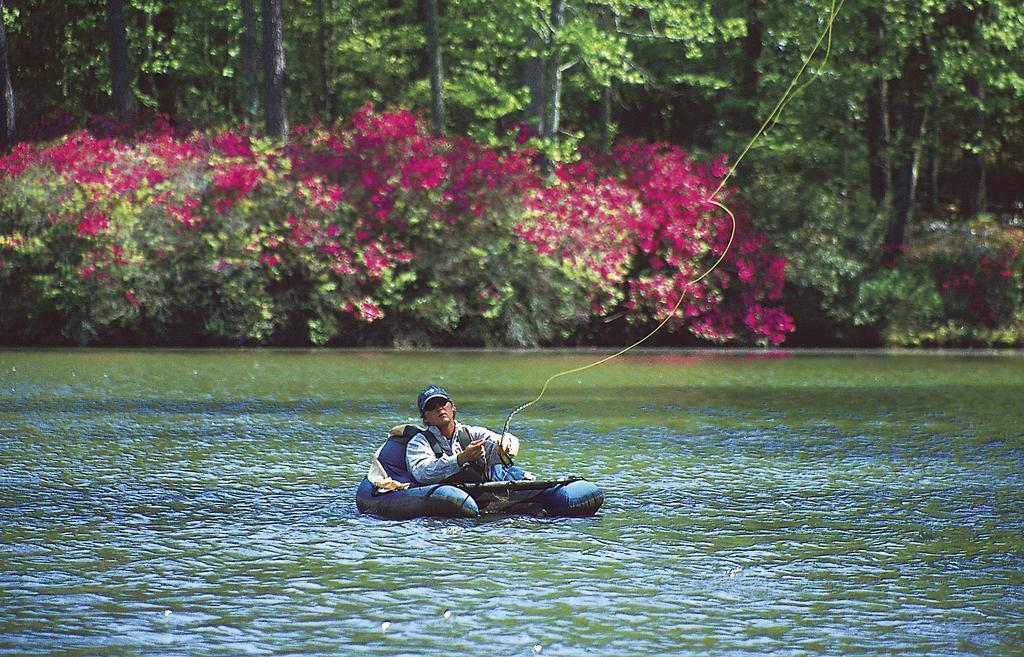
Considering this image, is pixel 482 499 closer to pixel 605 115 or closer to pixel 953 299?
pixel 953 299

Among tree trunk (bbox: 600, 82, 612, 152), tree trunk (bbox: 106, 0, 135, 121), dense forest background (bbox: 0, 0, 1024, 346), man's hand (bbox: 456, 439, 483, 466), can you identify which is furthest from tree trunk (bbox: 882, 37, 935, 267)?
man's hand (bbox: 456, 439, 483, 466)

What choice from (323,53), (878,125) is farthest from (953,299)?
(323,53)

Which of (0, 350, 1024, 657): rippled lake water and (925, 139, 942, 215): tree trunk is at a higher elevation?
(925, 139, 942, 215): tree trunk

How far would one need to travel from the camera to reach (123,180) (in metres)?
27.2

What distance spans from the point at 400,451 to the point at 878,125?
2539cm

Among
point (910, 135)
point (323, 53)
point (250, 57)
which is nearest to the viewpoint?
point (910, 135)

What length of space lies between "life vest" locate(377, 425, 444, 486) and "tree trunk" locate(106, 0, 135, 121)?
2592cm

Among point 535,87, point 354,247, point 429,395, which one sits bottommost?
point 429,395

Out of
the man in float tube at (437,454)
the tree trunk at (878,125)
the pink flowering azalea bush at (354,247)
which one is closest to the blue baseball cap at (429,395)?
the man in float tube at (437,454)

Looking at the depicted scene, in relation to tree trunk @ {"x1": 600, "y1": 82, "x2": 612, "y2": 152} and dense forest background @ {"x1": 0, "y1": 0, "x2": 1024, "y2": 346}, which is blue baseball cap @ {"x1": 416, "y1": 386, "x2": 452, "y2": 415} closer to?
dense forest background @ {"x1": 0, "y1": 0, "x2": 1024, "y2": 346}

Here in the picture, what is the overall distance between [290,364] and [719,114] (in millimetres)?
18349

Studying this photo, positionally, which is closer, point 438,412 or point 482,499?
point 482,499

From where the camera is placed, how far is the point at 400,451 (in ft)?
36.1

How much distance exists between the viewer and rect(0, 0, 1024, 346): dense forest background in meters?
28.8
